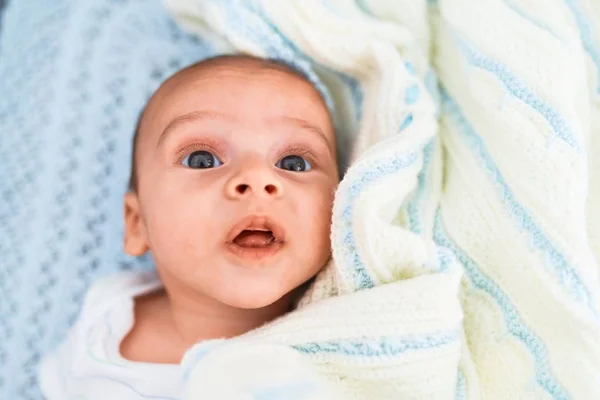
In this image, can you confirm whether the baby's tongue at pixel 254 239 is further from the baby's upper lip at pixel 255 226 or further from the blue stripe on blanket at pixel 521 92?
the blue stripe on blanket at pixel 521 92

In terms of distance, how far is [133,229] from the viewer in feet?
3.66

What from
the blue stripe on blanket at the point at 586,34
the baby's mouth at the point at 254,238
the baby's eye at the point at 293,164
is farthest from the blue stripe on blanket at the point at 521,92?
the baby's mouth at the point at 254,238

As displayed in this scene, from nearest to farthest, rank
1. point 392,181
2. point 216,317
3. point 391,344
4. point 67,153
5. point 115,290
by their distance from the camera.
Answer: point 391,344
point 392,181
point 216,317
point 115,290
point 67,153

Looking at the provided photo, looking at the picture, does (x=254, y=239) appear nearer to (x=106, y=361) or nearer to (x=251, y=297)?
(x=251, y=297)

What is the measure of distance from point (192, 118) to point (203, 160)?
6 centimetres

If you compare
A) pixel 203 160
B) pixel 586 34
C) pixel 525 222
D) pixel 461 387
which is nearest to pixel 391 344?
pixel 461 387

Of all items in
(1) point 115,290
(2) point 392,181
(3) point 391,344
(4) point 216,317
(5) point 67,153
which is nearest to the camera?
(3) point 391,344

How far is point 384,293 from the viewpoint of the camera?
34.5 inches

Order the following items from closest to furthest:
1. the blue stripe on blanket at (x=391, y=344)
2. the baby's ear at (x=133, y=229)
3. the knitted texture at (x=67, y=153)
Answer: the blue stripe on blanket at (x=391, y=344) < the baby's ear at (x=133, y=229) < the knitted texture at (x=67, y=153)

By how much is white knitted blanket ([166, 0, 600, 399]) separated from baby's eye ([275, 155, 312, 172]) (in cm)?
10

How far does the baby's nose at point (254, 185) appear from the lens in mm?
900

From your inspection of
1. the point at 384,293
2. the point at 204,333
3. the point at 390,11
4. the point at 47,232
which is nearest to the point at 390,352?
the point at 384,293

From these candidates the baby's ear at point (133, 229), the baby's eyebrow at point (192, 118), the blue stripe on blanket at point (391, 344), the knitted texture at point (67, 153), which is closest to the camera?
the blue stripe on blanket at point (391, 344)

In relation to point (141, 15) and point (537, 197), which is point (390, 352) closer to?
point (537, 197)
